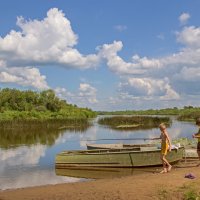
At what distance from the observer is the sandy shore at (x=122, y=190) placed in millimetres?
9992

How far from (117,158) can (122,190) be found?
24.4ft

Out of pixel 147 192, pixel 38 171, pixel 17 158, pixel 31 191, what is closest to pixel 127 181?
pixel 147 192

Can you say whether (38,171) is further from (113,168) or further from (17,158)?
(17,158)

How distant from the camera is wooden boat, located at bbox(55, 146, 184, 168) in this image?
58.0 feet

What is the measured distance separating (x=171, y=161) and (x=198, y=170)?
431 cm

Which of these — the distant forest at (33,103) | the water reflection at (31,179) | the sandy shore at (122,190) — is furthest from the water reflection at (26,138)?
the distant forest at (33,103)

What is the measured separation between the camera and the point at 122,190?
34.8 ft

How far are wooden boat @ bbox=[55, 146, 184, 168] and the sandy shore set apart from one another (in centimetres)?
511

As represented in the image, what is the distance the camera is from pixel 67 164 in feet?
60.6

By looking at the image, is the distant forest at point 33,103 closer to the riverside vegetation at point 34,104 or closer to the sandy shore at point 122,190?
the riverside vegetation at point 34,104

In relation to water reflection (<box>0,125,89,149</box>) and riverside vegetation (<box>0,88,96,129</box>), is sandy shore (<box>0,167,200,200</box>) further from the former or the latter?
riverside vegetation (<box>0,88,96,129</box>)

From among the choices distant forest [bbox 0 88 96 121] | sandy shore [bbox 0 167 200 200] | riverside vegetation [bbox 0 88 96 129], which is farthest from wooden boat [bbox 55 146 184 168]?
distant forest [bbox 0 88 96 121]

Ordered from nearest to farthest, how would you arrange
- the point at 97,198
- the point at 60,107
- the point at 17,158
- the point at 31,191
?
the point at 97,198
the point at 31,191
the point at 17,158
the point at 60,107

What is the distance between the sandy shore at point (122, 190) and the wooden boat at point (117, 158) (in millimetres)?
5111
